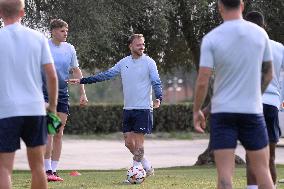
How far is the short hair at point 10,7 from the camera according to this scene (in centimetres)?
732

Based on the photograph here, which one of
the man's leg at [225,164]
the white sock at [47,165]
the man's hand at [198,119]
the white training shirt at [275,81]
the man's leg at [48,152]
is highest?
the white training shirt at [275,81]

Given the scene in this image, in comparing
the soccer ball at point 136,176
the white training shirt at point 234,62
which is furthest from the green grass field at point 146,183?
the white training shirt at point 234,62

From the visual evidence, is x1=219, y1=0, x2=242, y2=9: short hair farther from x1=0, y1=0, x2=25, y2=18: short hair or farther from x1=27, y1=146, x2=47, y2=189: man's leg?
x1=27, y1=146, x2=47, y2=189: man's leg

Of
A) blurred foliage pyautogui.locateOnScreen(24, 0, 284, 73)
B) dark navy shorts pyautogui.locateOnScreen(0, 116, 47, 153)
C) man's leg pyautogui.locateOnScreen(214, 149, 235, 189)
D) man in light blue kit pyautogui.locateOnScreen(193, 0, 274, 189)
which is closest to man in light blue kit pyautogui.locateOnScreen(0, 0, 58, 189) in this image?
dark navy shorts pyautogui.locateOnScreen(0, 116, 47, 153)

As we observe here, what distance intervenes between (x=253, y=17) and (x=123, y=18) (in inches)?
293

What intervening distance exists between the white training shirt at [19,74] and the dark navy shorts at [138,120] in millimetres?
5127

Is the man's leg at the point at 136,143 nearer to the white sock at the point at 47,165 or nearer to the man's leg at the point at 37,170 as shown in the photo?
the white sock at the point at 47,165

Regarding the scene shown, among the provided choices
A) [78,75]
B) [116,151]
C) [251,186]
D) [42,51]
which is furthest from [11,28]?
[116,151]

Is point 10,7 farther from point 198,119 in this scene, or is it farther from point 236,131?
point 236,131

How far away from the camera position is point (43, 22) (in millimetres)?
15766

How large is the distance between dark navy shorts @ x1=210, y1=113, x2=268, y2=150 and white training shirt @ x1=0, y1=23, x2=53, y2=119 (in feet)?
4.76

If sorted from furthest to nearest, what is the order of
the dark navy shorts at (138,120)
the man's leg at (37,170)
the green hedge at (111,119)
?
the green hedge at (111,119) < the dark navy shorts at (138,120) < the man's leg at (37,170)

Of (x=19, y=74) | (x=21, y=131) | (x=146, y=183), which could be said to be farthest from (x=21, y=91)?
(x=146, y=183)

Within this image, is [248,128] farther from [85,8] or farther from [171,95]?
[171,95]
